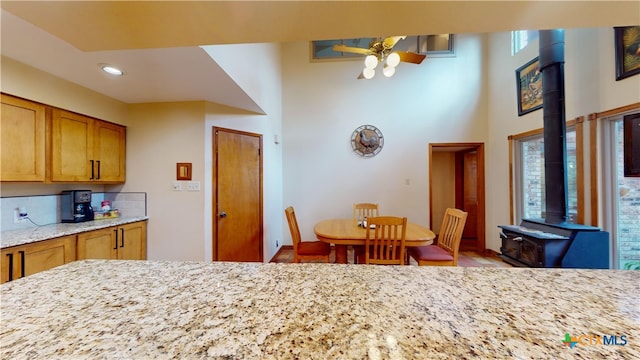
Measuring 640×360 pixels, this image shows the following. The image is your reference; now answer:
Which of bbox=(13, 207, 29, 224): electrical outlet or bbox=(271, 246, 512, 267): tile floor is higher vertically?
bbox=(13, 207, 29, 224): electrical outlet

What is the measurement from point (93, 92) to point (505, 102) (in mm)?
5377

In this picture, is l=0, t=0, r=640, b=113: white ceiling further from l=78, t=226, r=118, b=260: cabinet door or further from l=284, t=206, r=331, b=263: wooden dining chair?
l=284, t=206, r=331, b=263: wooden dining chair

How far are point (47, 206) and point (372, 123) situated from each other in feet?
13.8

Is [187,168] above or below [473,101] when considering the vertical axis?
below

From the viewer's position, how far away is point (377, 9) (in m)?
0.92

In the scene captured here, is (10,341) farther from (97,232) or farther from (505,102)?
(505,102)

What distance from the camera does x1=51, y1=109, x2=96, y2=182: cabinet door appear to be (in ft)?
6.73

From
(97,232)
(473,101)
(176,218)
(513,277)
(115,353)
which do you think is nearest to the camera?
(115,353)

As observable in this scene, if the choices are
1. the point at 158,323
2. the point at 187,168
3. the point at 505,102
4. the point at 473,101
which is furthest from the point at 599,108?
the point at 187,168

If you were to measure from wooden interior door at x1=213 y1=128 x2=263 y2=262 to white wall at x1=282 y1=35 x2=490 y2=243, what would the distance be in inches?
41.6

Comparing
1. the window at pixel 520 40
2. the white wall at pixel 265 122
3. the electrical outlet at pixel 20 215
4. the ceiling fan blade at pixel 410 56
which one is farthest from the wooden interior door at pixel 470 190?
the electrical outlet at pixel 20 215

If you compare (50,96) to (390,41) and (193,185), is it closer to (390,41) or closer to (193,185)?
(193,185)

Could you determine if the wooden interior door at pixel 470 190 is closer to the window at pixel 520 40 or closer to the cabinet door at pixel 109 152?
the window at pixel 520 40

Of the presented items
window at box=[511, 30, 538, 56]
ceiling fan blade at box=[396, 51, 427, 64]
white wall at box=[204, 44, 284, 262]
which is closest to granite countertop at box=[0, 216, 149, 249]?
white wall at box=[204, 44, 284, 262]
